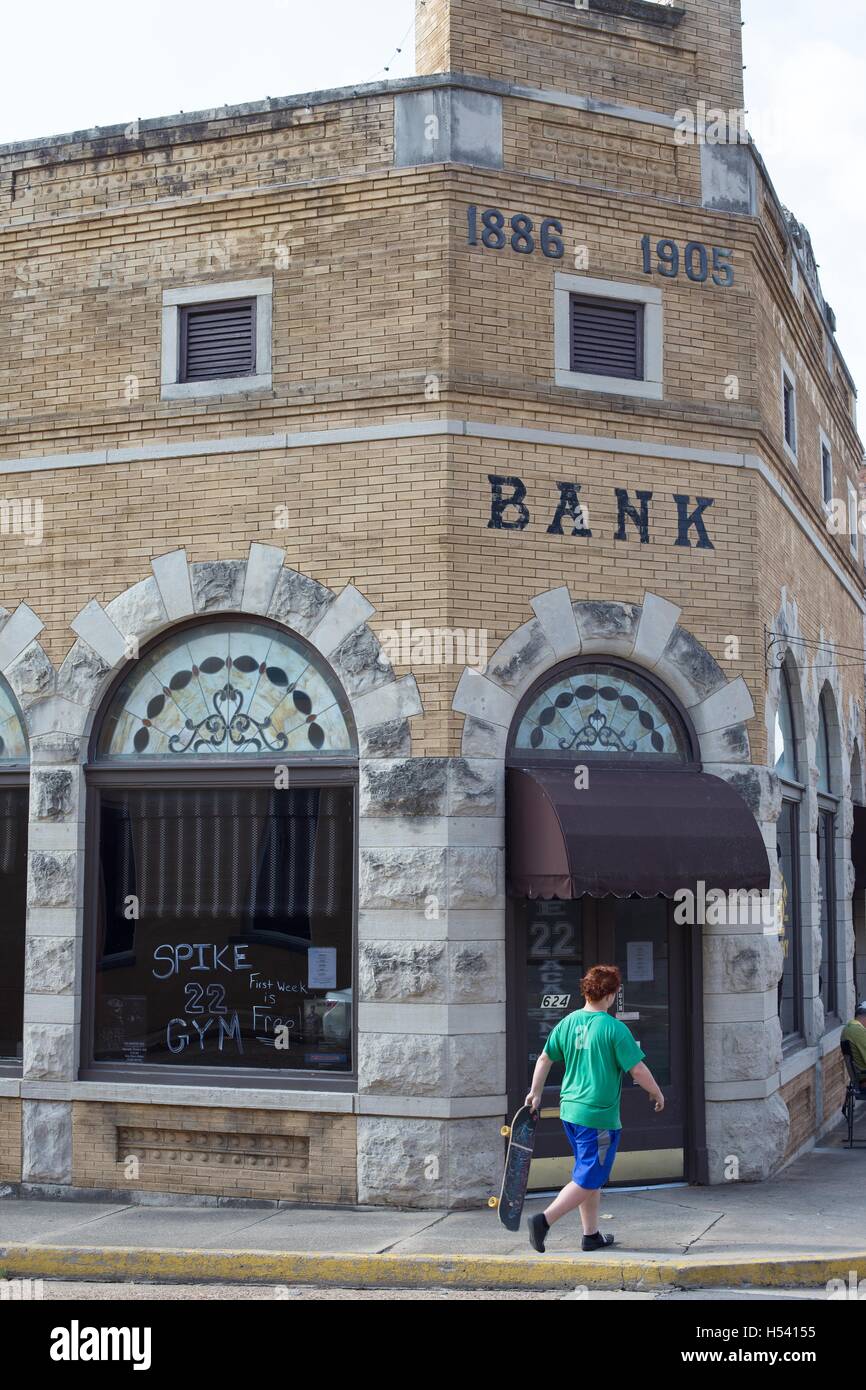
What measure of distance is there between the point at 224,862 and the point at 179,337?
4.19 metres

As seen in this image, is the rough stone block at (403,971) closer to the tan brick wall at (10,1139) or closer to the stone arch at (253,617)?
the stone arch at (253,617)

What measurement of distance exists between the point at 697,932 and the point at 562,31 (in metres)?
7.22

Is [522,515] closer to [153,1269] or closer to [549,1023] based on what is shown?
[549,1023]

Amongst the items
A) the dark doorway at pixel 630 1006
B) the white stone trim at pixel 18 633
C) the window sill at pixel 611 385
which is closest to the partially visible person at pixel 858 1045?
the dark doorway at pixel 630 1006

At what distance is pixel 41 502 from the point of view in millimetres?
12352

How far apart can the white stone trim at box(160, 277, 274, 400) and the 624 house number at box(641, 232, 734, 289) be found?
3.04 meters

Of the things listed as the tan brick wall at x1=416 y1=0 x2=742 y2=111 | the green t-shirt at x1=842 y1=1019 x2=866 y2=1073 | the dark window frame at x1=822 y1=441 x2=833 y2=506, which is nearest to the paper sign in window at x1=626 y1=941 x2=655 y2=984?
the green t-shirt at x1=842 y1=1019 x2=866 y2=1073

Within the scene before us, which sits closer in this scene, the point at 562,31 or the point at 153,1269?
the point at 153,1269

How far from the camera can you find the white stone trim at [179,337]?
466 inches

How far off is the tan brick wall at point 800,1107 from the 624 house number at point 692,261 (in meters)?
6.67

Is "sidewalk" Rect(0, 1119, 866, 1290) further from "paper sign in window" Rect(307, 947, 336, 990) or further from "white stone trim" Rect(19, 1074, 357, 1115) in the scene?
"paper sign in window" Rect(307, 947, 336, 990)

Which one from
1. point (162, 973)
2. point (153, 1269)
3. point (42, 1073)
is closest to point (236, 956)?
point (162, 973)

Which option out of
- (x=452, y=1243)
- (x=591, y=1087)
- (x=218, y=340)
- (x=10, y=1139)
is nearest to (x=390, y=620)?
(x=218, y=340)

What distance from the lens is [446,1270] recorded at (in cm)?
884
